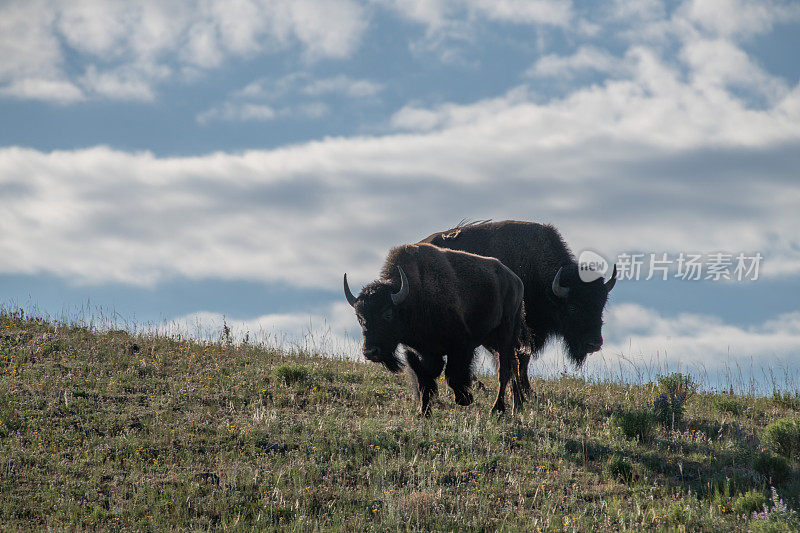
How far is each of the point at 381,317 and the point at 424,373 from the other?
112 cm

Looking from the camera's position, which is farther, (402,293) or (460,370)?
(460,370)

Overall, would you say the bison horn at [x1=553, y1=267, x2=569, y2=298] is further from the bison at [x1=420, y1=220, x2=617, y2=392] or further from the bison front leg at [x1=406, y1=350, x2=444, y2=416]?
the bison front leg at [x1=406, y1=350, x2=444, y2=416]

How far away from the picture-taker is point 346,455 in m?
9.06

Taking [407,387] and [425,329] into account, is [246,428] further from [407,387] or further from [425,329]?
[407,387]

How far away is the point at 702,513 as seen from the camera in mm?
→ 7562

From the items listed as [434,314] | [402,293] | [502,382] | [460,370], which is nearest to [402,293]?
[402,293]

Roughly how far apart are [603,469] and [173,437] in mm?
5392

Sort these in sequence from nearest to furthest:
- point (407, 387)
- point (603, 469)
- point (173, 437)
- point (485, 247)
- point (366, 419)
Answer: point (603, 469) < point (173, 437) < point (366, 419) < point (407, 387) < point (485, 247)

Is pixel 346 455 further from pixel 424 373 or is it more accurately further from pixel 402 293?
pixel 402 293

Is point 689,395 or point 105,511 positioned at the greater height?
point 689,395

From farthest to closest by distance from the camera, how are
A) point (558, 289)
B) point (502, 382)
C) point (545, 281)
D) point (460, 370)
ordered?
1. point (545, 281)
2. point (558, 289)
3. point (502, 382)
4. point (460, 370)

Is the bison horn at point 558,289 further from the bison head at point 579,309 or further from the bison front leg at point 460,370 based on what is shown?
the bison front leg at point 460,370

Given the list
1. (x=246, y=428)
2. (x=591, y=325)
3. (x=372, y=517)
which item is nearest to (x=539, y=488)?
(x=372, y=517)

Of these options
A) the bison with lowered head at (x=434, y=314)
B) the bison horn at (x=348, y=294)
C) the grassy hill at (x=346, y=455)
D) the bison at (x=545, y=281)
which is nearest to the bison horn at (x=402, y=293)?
the bison with lowered head at (x=434, y=314)
